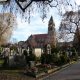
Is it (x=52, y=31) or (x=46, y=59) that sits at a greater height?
(x=52, y=31)

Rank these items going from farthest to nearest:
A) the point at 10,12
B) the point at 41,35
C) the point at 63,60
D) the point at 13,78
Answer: the point at 41,35
the point at 63,60
the point at 13,78
the point at 10,12

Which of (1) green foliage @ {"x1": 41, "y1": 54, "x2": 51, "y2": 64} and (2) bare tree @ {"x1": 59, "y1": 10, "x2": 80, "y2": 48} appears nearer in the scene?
(1) green foliage @ {"x1": 41, "y1": 54, "x2": 51, "y2": 64}

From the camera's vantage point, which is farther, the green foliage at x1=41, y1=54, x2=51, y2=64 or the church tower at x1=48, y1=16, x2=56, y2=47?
the church tower at x1=48, y1=16, x2=56, y2=47

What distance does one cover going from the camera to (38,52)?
46.1 metres

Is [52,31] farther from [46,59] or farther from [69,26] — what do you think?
[46,59]

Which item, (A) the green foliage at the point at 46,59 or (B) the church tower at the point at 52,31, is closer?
(A) the green foliage at the point at 46,59

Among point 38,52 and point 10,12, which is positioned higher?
point 10,12

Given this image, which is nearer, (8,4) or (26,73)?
(8,4)

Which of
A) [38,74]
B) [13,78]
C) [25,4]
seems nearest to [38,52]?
[38,74]

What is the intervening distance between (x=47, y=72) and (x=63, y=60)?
1409 cm

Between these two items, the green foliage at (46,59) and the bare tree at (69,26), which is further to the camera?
the bare tree at (69,26)

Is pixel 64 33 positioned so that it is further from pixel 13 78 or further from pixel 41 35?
pixel 41 35

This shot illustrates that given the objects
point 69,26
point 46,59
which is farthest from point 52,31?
point 46,59

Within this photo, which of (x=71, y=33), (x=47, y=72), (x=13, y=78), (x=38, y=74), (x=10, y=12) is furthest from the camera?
(x=71, y=33)
